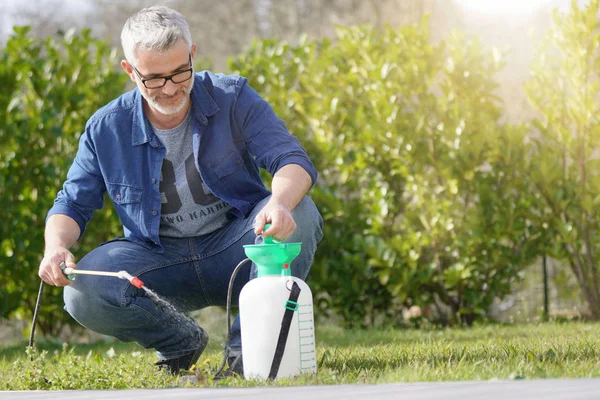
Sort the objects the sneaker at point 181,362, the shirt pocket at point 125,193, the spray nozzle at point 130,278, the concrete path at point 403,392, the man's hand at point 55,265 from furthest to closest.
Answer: the shirt pocket at point 125,193, the sneaker at point 181,362, the man's hand at point 55,265, the spray nozzle at point 130,278, the concrete path at point 403,392

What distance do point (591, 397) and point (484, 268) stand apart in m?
3.80

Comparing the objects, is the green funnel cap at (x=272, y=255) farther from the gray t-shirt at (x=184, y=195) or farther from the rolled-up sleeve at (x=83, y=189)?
the rolled-up sleeve at (x=83, y=189)

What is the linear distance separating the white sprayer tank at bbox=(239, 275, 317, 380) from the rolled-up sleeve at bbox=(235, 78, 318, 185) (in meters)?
0.58

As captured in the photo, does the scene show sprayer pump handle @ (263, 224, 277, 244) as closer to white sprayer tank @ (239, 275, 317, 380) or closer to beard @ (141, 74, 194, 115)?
white sprayer tank @ (239, 275, 317, 380)

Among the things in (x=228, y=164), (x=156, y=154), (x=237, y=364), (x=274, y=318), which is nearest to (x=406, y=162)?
(x=228, y=164)

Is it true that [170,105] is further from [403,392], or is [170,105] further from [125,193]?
[403,392]

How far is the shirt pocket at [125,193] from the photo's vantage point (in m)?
3.33

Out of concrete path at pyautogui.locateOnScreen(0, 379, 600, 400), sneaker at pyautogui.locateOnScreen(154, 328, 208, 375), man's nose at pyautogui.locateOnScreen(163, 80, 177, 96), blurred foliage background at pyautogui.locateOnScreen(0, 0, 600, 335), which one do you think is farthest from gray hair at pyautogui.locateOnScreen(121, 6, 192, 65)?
blurred foliage background at pyautogui.locateOnScreen(0, 0, 600, 335)

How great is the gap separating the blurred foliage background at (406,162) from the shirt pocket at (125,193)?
228 centimetres

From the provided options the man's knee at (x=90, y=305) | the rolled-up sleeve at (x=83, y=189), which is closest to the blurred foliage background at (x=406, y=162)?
the rolled-up sleeve at (x=83, y=189)

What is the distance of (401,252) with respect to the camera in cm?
546

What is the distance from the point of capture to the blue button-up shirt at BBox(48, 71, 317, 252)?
10.8 feet

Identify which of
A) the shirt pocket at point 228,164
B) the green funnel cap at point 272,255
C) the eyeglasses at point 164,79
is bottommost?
the green funnel cap at point 272,255

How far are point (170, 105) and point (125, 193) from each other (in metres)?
0.43
